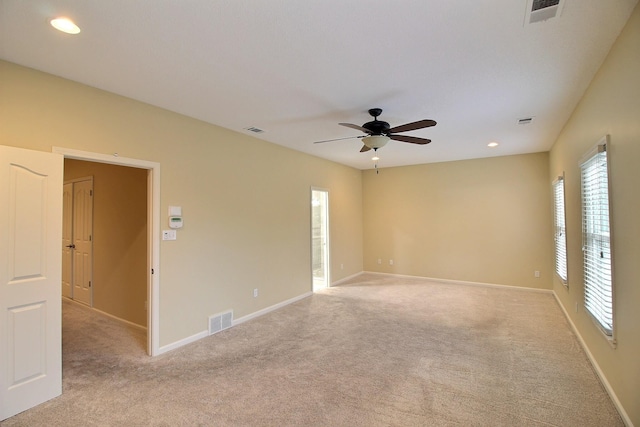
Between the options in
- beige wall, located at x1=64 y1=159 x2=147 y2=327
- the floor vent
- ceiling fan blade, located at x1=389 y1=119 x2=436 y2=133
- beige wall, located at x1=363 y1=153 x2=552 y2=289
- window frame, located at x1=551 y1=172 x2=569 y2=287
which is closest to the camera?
ceiling fan blade, located at x1=389 y1=119 x2=436 y2=133

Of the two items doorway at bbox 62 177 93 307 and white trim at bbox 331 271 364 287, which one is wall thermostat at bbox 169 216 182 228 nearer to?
doorway at bbox 62 177 93 307

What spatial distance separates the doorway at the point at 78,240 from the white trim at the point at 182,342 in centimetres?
235

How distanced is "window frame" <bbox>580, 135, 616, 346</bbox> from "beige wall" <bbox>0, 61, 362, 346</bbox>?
389 cm

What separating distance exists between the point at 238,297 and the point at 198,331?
28.0 inches

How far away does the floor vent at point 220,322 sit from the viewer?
3.88 m

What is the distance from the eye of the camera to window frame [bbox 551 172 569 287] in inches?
168

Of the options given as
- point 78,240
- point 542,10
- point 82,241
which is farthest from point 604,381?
point 78,240

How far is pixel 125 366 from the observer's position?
304 cm

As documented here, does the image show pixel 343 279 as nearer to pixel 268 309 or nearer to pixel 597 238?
pixel 268 309

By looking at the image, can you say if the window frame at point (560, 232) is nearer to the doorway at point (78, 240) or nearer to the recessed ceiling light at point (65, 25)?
the recessed ceiling light at point (65, 25)

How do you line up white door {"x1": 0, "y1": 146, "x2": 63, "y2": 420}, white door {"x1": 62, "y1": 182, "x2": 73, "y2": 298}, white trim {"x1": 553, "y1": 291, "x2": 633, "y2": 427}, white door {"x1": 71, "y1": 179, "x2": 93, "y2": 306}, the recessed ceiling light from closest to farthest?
the recessed ceiling light → white trim {"x1": 553, "y1": 291, "x2": 633, "y2": 427} → white door {"x1": 0, "y1": 146, "x2": 63, "y2": 420} → white door {"x1": 71, "y1": 179, "x2": 93, "y2": 306} → white door {"x1": 62, "y1": 182, "x2": 73, "y2": 298}

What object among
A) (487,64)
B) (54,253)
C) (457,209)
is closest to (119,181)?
(54,253)

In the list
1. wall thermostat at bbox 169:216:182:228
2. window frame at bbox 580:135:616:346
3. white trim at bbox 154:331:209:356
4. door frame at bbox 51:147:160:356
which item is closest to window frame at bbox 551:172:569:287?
window frame at bbox 580:135:616:346

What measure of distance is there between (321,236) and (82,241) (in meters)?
4.19
